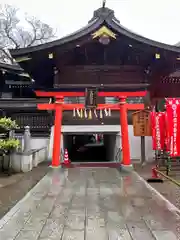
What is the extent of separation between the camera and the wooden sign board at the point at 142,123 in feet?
48.0

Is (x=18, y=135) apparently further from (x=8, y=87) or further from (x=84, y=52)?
(x=84, y=52)

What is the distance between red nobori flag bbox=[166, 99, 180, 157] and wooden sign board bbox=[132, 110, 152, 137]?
11.1 ft

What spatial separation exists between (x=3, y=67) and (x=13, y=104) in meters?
2.74

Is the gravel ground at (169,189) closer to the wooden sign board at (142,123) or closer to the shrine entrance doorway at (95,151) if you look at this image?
the wooden sign board at (142,123)

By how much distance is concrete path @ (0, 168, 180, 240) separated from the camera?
16.4 feet

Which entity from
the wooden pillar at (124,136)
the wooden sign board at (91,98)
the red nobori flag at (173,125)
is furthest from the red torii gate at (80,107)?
the red nobori flag at (173,125)

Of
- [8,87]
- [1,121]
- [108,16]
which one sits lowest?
[1,121]

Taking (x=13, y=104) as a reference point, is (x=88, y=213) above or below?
below

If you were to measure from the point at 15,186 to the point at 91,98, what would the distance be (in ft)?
19.3

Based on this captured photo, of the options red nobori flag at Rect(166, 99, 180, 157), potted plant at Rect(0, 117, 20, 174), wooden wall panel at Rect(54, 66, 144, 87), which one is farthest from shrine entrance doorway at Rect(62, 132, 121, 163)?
red nobori flag at Rect(166, 99, 180, 157)

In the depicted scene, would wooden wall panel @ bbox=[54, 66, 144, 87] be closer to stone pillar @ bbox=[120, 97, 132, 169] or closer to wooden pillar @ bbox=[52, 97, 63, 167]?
wooden pillar @ bbox=[52, 97, 63, 167]

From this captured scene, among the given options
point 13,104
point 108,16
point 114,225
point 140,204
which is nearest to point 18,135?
point 13,104

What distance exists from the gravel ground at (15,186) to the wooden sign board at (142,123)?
5.29 m

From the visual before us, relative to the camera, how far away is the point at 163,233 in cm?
501
